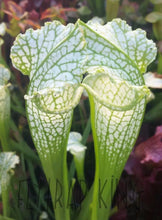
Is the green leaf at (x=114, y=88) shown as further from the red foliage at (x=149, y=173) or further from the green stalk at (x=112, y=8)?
the green stalk at (x=112, y=8)

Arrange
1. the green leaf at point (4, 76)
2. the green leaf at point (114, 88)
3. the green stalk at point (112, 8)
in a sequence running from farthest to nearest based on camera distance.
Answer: the green stalk at point (112, 8)
the green leaf at point (4, 76)
the green leaf at point (114, 88)

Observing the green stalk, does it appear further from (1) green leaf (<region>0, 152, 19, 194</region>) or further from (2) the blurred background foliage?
(1) green leaf (<region>0, 152, 19, 194</region>)

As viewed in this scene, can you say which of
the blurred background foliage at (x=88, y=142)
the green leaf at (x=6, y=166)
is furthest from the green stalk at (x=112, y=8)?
the green leaf at (x=6, y=166)

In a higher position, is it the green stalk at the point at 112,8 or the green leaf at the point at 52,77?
the green stalk at the point at 112,8

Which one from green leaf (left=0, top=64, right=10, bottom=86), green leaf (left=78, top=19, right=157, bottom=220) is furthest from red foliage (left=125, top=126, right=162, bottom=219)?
green leaf (left=0, top=64, right=10, bottom=86)

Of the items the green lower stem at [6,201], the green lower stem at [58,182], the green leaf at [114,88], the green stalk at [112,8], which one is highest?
the green stalk at [112,8]

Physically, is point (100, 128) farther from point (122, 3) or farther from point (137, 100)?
point (122, 3)
